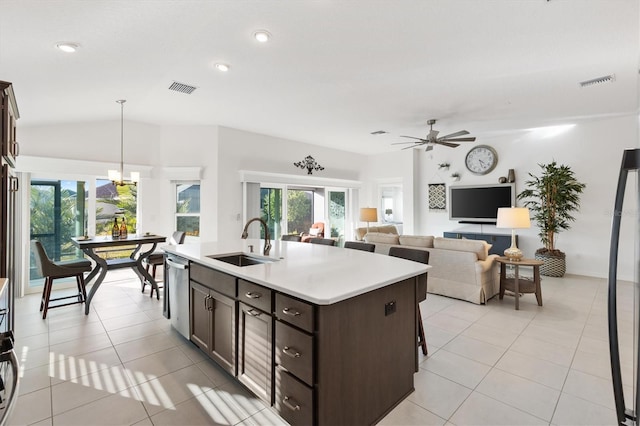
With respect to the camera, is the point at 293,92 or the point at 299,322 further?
the point at 293,92

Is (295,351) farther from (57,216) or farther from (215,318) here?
(57,216)

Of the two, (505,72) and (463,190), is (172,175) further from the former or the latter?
(463,190)

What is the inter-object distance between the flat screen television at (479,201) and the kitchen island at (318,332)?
5.25 meters

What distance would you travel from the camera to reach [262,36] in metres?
2.65

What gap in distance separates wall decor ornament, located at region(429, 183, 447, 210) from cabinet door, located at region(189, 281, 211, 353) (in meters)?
6.44

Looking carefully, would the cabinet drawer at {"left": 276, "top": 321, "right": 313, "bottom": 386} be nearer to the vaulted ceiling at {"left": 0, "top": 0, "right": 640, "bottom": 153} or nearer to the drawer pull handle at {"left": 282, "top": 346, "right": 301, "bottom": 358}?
the drawer pull handle at {"left": 282, "top": 346, "right": 301, "bottom": 358}

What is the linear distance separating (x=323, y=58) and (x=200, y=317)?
8.82 feet

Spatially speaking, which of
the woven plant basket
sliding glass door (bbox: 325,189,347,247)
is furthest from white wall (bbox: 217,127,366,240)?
the woven plant basket

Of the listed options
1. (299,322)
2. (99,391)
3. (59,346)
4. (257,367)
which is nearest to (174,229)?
(59,346)

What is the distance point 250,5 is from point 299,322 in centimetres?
220

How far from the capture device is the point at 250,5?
2234mm

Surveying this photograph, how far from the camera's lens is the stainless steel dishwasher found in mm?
2836

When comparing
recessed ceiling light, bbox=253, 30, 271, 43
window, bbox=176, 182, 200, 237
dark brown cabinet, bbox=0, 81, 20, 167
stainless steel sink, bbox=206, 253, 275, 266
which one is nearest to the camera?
dark brown cabinet, bbox=0, 81, 20, 167

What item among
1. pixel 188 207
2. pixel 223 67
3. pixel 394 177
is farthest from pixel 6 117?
pixel 394 177
